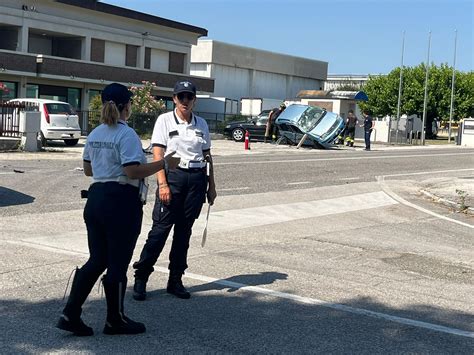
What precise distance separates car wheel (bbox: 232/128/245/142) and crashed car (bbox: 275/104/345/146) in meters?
2.90

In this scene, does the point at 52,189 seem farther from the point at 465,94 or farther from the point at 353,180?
the point at 465,94

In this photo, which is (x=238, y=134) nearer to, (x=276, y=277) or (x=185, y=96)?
(x=276, y=277)

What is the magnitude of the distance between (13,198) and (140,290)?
6.31 meters

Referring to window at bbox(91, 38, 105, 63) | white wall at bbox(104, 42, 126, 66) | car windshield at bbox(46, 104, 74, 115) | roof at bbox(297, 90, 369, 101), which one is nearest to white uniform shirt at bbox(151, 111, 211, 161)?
car windshield at bbox(46, 104, 74, 115)

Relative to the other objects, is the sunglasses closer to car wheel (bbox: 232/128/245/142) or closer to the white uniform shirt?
the white uniform shirt

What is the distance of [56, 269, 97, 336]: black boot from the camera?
509 cm

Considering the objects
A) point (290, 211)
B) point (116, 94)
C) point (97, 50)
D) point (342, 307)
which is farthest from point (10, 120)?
point (97, 50)

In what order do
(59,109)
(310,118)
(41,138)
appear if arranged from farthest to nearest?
1. (310,118)
2. (59,109)
3. (41,138)

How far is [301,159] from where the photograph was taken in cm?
2509

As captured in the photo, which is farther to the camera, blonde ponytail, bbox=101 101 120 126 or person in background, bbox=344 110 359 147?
person in background, bbox=344 110 359 147

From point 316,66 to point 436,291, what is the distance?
6576 cm

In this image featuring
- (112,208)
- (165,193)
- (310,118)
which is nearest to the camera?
(112,208)

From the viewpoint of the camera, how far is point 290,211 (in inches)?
497

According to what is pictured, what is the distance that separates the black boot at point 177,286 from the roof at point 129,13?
120 ft
